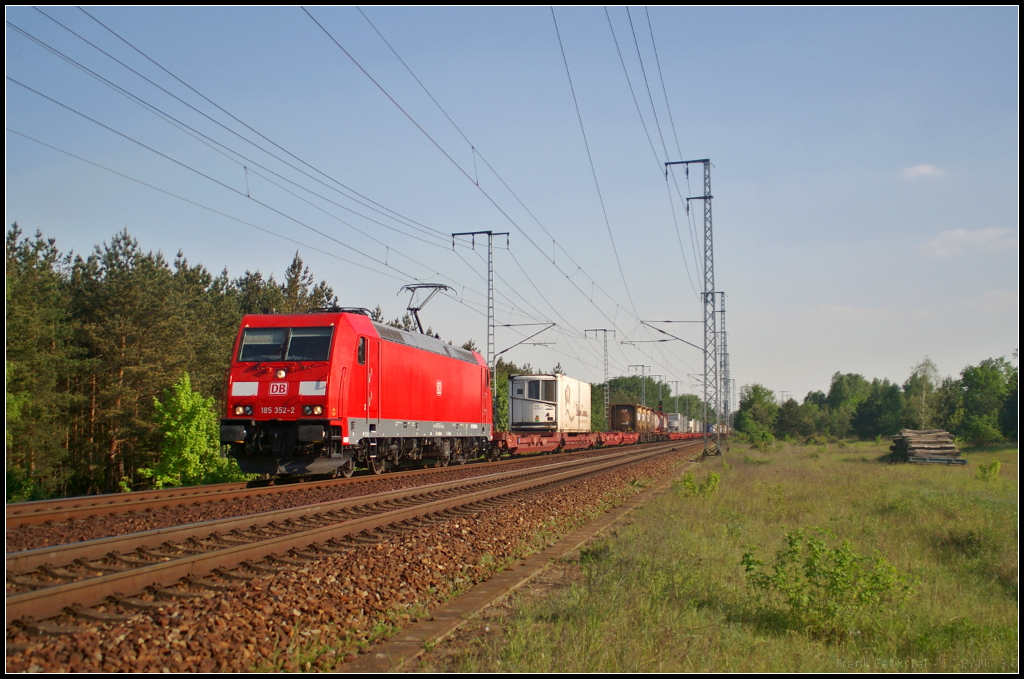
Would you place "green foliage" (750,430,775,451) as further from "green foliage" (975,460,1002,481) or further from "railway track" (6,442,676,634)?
"railway track" (6,442,676,634)

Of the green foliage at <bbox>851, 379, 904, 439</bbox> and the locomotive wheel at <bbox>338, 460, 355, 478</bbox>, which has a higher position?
the locomotive wheel at <bbox>338, 460, 355, 478</bbox>

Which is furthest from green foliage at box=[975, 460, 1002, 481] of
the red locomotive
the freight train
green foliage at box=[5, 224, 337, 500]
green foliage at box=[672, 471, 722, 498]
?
green foliage at box=[5, 224, 337, 500]

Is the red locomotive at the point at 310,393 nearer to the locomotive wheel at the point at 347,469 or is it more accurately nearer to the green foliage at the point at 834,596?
the locomotive wheel at the point at 347,469

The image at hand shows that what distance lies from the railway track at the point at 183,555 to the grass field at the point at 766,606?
9.68 ft

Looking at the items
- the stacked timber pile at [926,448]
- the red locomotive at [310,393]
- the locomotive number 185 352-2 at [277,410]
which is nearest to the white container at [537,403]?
the stacked timber pile at [926,448]

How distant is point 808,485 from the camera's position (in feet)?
63.5

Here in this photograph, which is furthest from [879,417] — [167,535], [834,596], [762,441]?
[167,535]

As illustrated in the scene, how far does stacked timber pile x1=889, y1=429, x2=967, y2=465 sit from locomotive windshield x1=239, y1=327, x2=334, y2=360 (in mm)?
27108

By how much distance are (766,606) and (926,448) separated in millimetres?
29665

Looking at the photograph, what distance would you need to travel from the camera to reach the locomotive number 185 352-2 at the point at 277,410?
51.5ft

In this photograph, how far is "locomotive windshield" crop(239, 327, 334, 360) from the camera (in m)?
16.0

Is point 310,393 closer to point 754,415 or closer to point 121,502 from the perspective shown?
point 121,502

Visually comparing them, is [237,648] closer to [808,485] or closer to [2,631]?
[2,631]

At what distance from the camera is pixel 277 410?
51.7ft
